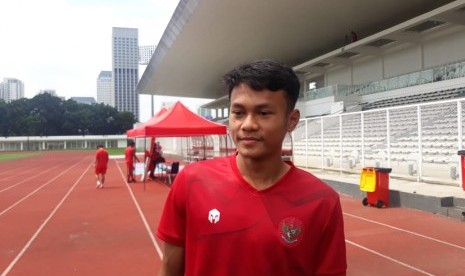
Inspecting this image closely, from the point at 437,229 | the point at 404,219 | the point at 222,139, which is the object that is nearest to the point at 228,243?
the point at 437,229

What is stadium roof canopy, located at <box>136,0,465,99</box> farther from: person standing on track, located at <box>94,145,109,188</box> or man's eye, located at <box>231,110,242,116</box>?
man's eye, located at <box>231,110,242,116</box>

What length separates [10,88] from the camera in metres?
133

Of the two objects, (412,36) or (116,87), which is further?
(116,87)

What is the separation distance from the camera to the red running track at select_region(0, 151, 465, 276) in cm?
508

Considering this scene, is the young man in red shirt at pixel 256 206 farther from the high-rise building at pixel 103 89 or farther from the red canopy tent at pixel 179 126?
the high-rise building at pixel 103 89

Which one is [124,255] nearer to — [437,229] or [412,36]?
[437,229]

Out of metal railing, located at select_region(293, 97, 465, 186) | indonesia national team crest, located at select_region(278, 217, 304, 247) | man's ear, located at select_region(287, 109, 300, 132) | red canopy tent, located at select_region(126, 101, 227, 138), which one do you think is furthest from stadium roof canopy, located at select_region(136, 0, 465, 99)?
indonesia national team crest, located at select_region(278, 217, 304, 247)

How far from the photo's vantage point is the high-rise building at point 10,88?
131875 millimetres

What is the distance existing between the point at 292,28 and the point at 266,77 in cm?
2905

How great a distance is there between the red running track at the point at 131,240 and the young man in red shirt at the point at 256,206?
3601mm

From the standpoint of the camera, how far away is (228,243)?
1.39 meters

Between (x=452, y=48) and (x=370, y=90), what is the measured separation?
5.05 m

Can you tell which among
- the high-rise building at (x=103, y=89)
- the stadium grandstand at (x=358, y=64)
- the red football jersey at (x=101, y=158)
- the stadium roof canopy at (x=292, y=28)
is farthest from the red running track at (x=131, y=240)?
the high-rise building at (x=103, y=89)

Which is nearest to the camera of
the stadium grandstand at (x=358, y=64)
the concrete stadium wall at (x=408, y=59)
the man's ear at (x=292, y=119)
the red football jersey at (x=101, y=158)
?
the man's ear at (x=292, y=119)
